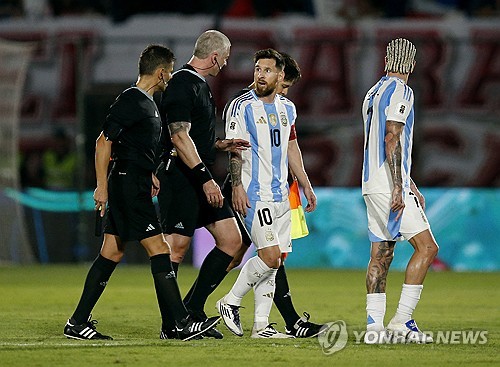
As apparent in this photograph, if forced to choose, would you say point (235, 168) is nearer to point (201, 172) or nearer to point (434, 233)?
point (201, 172)

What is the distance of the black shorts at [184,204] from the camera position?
8.90 metres

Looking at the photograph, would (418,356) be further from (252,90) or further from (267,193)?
(252,90)

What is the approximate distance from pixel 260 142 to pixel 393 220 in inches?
43.4

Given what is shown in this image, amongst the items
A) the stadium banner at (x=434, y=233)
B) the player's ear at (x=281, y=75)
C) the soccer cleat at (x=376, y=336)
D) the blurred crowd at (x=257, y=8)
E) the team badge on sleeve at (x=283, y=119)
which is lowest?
the stadium banner at (x=434, y=233)

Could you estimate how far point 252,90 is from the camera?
28.9 feet

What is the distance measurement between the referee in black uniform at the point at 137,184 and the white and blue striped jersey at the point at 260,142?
0.63 metres

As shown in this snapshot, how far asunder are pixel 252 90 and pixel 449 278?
7.94 m

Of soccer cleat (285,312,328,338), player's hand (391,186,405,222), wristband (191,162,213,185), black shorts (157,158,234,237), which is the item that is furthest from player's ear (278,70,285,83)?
soccer cleat (285,312,328,338)

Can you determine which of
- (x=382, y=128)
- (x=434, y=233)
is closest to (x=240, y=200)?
(x=382, y=128)

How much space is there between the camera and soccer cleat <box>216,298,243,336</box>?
874cm

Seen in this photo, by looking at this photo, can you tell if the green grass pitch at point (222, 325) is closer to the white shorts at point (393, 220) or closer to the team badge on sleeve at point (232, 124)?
the white shorts at point (393, 220)

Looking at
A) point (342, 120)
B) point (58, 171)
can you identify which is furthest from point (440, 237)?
point (58, 171)

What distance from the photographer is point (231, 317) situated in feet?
28.7

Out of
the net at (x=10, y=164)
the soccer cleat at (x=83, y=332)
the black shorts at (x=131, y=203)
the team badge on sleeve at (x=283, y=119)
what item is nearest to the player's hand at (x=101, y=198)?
the black shorts at (x=131, y=203)
